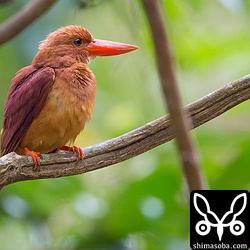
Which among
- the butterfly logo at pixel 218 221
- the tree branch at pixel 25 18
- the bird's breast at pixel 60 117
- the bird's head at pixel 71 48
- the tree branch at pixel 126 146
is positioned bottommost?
the butterfly logo at pixel 218 221

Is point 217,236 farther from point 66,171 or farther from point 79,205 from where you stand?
point 79,205

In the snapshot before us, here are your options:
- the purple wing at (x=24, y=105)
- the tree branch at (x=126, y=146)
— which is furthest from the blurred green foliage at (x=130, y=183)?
the tree branch at (x=126, y=146)

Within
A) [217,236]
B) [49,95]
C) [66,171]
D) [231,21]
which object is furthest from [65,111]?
[231,21]

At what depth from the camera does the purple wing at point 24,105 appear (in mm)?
3453

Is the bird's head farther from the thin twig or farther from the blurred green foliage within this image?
the thin twig

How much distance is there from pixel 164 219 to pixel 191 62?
1.59 m

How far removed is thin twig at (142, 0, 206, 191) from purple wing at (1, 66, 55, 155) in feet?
6.18

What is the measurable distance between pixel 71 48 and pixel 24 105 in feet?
1.87

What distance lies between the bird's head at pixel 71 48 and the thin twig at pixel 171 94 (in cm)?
209

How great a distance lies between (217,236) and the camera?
2.30 meters

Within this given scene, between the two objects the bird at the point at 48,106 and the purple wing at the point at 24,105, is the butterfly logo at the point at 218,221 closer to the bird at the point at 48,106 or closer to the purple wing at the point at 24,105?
the bird at the point at 48,106

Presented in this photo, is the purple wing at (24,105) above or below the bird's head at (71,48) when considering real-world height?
below

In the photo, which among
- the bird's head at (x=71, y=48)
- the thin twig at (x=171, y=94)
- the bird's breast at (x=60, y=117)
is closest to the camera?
the thin twig at (x=171, y=94)

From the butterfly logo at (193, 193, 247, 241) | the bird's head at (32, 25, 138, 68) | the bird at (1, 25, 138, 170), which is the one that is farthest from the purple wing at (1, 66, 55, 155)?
the butterfly logo at (193, 193, 247, 241)
